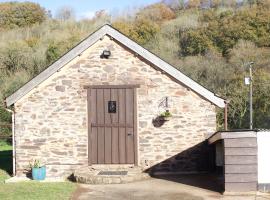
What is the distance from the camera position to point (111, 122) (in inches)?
581

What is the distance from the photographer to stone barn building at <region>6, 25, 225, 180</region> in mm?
14547

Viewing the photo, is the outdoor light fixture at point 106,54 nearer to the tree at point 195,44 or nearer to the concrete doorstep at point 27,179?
the concrete doorstep at point 27,179

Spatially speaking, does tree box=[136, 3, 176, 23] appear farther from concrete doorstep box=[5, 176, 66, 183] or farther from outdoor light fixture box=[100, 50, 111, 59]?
concrete doorstep box=[5, 176, 66, 183]

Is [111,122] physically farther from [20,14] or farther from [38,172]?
[20,14]

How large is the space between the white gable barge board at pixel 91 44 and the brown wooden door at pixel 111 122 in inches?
45.9

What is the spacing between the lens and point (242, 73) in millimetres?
32625

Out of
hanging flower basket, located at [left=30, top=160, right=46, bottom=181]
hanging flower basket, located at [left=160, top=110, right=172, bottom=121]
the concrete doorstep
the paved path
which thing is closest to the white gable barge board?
hanging flower basket, located at [left=160, top=110, right=172, bottom=121]

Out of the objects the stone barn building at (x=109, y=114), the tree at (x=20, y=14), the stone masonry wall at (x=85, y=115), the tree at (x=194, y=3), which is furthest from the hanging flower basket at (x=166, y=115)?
the tree at (x=194, y=3)

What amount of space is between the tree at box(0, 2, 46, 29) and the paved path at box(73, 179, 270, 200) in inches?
1807

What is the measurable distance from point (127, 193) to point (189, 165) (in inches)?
137

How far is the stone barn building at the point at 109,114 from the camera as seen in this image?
14.5 meters

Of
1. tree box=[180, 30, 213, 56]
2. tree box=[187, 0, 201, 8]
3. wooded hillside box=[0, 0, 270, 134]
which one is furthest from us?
tree box=[187, 0, 201, 8]

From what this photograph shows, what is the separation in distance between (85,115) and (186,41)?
31.7 metres

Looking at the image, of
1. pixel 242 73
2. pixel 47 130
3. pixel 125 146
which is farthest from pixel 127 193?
pixel 242 73
